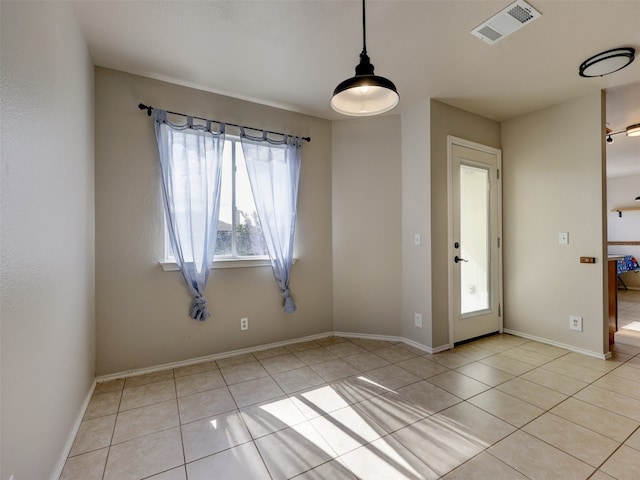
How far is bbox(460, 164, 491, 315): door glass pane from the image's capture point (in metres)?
3.44

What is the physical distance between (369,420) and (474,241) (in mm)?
2479

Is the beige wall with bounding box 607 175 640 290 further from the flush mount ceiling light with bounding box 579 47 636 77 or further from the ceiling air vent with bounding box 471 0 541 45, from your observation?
the ceiling air vent with bounding box 471 0 541 45

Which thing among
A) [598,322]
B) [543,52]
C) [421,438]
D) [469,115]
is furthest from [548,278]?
[421,438]

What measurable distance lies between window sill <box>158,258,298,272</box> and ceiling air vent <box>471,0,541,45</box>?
2661 mm

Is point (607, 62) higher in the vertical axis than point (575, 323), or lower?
higher

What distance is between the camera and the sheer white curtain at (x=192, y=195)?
2705mm

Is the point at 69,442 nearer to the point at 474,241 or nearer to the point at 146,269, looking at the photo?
the point at 146,269

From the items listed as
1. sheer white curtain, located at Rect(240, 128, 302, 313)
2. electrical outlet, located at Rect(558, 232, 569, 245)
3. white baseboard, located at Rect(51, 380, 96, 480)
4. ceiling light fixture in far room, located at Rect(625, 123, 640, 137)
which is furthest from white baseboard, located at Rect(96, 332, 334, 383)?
ceiling light fixture in far room, located at Rect(625, 123, 640, 137)

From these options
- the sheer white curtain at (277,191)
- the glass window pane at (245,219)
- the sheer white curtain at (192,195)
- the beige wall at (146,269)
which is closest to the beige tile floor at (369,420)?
the beige wall at (146,269)

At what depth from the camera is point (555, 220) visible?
3287 mm

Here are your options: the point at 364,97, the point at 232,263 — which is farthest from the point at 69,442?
the point at 364,97

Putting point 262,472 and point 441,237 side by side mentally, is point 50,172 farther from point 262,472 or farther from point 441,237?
point 441,237

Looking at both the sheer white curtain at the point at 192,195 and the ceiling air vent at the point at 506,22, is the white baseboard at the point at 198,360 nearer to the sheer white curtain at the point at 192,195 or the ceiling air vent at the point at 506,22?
the sheer white curtain at the point at 192,195

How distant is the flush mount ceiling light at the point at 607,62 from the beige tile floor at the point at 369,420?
2.60 metres
